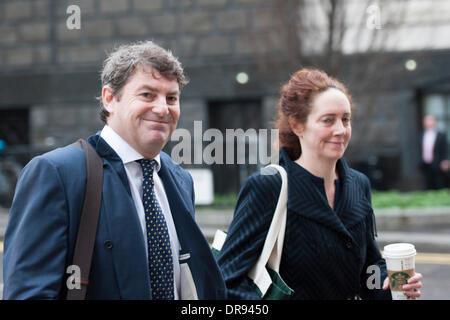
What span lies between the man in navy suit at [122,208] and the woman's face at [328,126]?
80 cm

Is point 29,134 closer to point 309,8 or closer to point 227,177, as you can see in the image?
point 227,177

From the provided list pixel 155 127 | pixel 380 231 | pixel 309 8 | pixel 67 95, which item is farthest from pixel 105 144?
pixel 67 95

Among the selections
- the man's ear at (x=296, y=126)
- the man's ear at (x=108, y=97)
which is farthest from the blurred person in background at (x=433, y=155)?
the man's ear at (x=108, y=97)

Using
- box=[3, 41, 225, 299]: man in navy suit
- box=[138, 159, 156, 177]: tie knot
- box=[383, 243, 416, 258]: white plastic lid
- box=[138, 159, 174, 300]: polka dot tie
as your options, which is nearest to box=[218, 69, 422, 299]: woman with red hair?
box=[383, 243, 416, 258]: white plastic lid

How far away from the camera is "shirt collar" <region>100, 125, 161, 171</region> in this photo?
2545 millimetres

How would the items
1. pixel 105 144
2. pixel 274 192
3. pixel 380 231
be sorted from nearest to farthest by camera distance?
1. pixel 105 144
2. pixel 274 192
3. pixel 380 231

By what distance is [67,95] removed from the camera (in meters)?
15.2

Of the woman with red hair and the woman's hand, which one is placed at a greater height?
the woman with red hair

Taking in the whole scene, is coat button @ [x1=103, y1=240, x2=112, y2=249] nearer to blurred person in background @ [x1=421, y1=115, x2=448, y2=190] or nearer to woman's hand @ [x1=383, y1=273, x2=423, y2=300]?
woman's hand @ [x1=383, y1=273, x2=423, y2=300]

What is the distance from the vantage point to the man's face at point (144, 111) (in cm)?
254

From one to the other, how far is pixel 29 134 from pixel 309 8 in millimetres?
7667

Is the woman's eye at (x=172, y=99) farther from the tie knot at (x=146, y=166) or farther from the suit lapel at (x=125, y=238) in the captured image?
the suit lapel at (x=125, y=238)

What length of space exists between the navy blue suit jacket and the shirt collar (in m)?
0.06

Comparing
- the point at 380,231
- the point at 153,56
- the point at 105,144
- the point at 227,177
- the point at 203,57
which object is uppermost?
the point at 203,57
